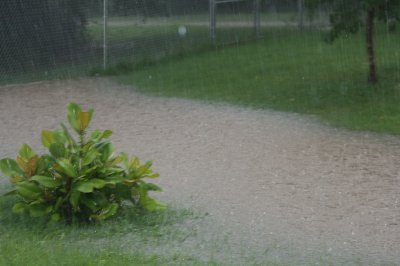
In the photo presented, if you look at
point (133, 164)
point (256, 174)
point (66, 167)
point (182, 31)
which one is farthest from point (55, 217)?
point (182, 31)

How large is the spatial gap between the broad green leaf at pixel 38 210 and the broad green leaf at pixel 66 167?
0.36m

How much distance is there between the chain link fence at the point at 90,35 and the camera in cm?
1554

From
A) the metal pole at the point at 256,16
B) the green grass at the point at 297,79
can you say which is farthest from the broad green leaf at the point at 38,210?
the metal pole at the point at 256,16

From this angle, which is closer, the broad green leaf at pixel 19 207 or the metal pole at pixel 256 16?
the broad green leaf at pixel 19 207

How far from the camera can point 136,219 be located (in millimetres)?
6520

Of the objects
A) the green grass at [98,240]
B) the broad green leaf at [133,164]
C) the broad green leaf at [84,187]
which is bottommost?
the green grass at [98,240]

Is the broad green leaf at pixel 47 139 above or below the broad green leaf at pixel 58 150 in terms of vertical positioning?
above

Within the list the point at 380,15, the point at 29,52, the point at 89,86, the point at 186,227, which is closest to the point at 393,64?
the point at 380,15

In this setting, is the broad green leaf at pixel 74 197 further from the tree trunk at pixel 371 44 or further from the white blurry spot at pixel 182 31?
the white blurry spot at pixel 182 31

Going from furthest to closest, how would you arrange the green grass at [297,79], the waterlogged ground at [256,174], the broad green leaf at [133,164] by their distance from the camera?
the green grass at [297,79] → the broad green leaf at [133,164] → the waterlogged ground at [256,174]

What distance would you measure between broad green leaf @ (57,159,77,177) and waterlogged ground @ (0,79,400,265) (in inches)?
27.4

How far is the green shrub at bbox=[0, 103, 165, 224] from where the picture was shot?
6.31 metres

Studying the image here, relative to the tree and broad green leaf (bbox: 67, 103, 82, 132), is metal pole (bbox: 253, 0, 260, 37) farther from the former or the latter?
broad green leaf (bbox: 67, 103, 82, 132)

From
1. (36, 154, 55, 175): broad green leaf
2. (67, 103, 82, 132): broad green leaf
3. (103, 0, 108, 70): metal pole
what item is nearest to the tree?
Answer: (103, 0, 108, 70): metal pole
